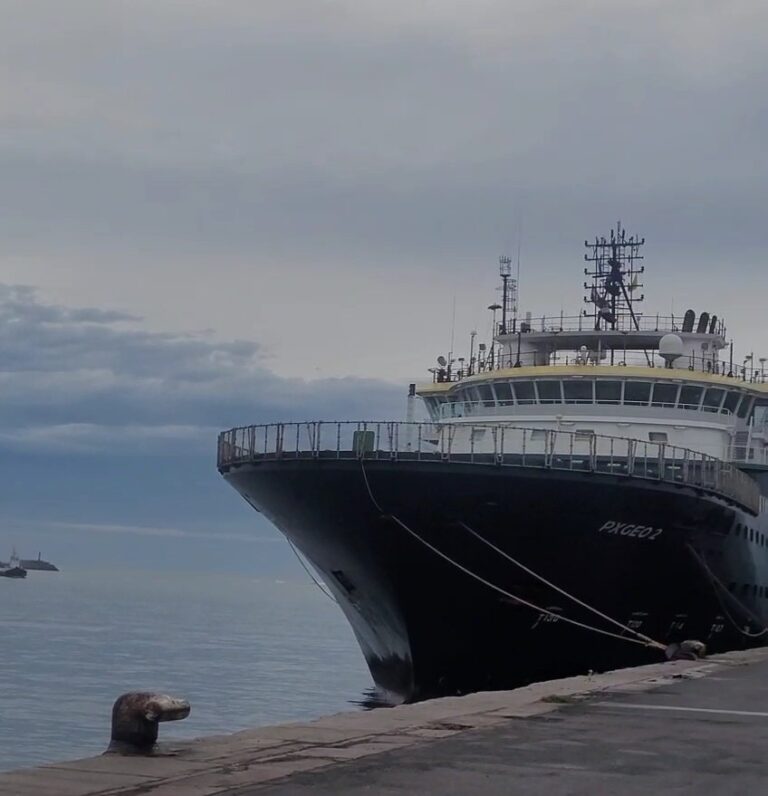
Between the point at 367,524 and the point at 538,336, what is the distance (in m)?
10.9

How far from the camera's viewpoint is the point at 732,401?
29781mm

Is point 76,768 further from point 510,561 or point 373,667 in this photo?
point 373,667

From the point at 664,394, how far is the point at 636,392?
67 cm

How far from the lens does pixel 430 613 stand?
2372 centimetres

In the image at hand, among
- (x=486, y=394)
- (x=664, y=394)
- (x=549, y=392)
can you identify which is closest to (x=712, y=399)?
(x=664, y=394)

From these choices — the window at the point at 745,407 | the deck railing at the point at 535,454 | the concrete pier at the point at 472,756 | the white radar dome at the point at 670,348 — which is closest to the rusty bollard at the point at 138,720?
the concrete pier at the point at 472,756

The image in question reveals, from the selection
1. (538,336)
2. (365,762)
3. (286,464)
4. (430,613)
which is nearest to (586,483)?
(430,613)

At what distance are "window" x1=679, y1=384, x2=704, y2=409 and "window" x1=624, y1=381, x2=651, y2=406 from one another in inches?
33.8

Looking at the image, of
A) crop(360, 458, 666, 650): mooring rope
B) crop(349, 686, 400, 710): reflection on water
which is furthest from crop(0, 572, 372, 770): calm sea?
crop(360, 458, 666, 650): mooring rope

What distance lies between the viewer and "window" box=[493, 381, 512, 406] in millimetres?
29609

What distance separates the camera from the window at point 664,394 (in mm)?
28812

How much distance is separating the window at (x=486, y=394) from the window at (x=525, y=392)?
0.67 meters

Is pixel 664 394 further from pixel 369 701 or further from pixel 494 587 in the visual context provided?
pixel 369 701

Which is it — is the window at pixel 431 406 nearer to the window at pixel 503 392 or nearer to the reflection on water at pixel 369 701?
the window at pixel 503 392
